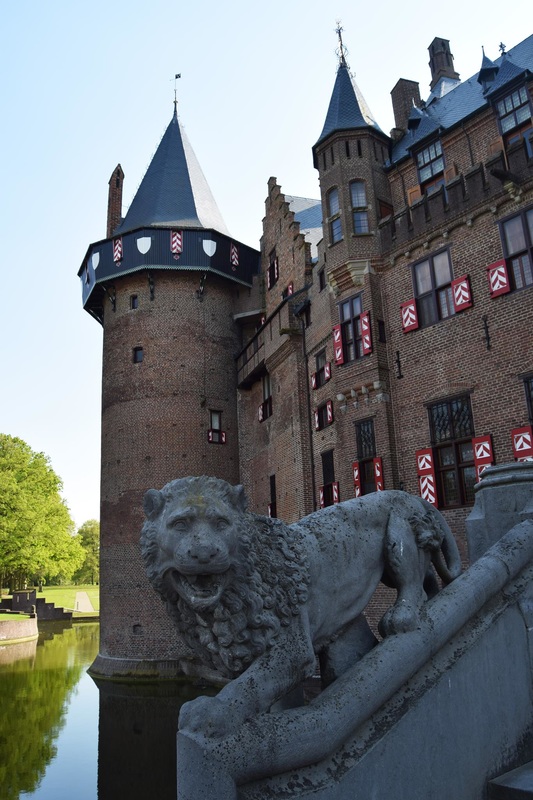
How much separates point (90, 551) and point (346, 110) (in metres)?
72.3

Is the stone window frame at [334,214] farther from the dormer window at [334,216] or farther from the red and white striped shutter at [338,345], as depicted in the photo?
the red and white striped shutter at [338,345]

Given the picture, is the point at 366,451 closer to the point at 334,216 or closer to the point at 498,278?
the point at 498,278

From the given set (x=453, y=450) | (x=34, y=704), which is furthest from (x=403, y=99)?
(x=34, y=704)

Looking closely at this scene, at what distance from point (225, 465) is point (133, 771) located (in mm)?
13197

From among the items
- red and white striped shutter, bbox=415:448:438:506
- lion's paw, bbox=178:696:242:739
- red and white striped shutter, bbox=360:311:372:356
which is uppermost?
red and white striped shutter, bbox=360:311:372:356

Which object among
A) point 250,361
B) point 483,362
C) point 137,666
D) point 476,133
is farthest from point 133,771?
point 476,133

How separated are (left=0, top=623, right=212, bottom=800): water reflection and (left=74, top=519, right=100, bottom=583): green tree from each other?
57.2 m

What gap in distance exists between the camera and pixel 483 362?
46.5 ft

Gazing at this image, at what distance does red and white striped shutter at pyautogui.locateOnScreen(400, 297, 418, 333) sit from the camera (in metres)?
16.0

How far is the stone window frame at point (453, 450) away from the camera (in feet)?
47.0

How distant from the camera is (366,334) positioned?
16906 mm

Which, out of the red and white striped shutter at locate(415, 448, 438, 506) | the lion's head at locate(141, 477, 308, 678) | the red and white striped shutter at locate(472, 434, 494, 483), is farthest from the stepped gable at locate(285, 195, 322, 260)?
the lion's head at locate(141, 477, 308, 678)

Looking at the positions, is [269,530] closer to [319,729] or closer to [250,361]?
[319,729]

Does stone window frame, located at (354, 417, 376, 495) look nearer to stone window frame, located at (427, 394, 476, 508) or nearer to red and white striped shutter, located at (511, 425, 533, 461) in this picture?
stone window frame, located at (427, 394, 476, 508)
